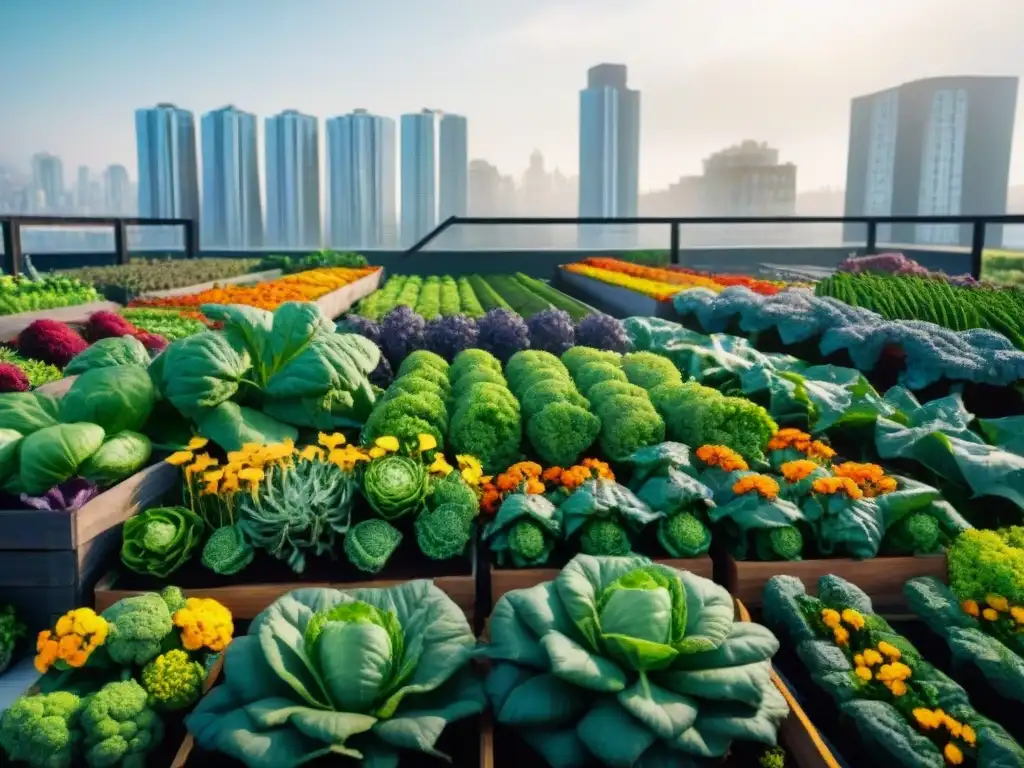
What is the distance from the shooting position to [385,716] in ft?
5.22

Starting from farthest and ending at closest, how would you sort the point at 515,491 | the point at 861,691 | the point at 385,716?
the point at 515,491
the point at 861,691
the point at 385,716

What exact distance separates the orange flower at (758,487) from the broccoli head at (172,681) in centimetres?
157

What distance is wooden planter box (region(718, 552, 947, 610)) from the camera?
7.73 ft

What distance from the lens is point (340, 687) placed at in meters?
1.60

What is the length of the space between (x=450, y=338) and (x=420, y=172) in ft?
136

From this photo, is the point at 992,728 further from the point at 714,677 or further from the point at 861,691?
the point at 714,677

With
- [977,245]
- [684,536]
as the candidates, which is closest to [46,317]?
[684,536]

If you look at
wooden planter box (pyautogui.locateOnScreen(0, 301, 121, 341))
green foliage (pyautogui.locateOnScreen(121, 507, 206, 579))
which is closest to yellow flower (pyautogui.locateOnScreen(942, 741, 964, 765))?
green foliage (pyautogui.locateOnScreen(121, 507, 206, 579))

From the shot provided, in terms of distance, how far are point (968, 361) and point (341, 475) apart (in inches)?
115

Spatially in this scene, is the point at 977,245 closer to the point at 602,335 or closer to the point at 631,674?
the point at 602,335

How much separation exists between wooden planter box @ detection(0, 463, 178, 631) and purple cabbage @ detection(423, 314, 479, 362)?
7.11ft

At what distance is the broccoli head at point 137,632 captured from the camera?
183 cm

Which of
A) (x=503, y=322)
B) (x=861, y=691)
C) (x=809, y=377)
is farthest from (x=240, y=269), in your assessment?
(x=861, y=691)

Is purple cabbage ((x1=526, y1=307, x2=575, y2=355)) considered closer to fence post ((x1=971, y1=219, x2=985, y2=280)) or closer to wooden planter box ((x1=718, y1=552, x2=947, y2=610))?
wooden planter box ((x1=718, y1=552, x2=947, y2=610))
